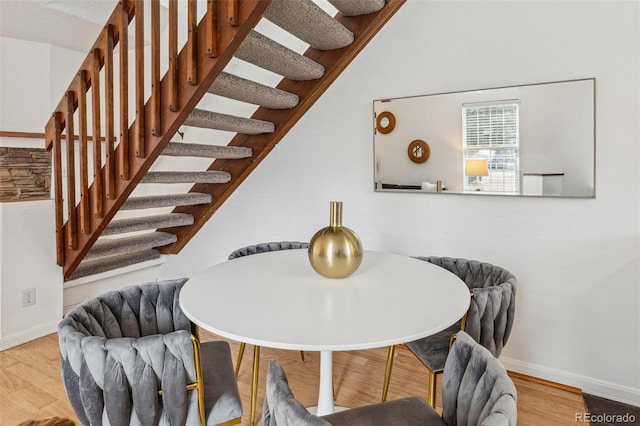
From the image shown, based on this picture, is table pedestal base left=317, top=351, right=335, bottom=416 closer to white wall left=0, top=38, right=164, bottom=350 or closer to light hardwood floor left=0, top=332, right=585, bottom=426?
light hardwood floor left=0, top=332, right=585, bottom=426

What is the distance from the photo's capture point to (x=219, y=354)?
1542 millimetres

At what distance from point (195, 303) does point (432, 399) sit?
911 mm

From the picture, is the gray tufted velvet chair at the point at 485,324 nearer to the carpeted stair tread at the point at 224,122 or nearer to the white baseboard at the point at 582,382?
the white baseboard at the point at 582,382

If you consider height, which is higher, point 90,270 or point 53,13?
→ point 53,13

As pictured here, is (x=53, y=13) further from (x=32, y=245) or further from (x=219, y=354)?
(x=219, y=354)

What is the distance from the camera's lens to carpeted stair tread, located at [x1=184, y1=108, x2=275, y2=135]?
222 cm

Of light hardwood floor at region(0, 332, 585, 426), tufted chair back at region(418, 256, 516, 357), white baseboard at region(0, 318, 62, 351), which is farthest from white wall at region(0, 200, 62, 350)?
tufted chair back at region(418, 256, 516, 357)

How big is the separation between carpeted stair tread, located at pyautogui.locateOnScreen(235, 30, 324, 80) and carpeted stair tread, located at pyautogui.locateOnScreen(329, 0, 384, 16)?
1.11 ft

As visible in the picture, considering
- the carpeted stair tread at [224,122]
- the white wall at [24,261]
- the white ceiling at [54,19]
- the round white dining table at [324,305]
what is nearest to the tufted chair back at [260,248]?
the round white dining table at [324,305]

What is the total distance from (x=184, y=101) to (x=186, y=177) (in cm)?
79

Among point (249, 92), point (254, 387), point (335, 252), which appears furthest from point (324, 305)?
point (249, 92)

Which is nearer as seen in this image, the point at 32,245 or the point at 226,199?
the point at 32,245

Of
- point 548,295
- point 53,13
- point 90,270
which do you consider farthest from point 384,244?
point 53,13

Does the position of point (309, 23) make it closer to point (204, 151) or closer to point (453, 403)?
point (204, 151)
